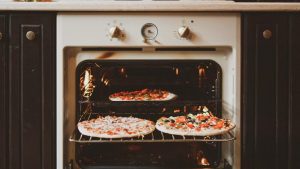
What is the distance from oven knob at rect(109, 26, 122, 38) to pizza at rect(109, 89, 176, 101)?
361 millimetres

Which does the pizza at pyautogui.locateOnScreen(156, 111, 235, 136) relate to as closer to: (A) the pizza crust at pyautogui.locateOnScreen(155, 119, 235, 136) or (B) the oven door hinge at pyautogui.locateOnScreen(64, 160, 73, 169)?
(A) the pizza crust at pyautogui.locateOnScreen(155, 119, 235, 136)

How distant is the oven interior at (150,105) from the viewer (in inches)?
64.0

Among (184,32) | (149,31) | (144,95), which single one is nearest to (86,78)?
(144,95)

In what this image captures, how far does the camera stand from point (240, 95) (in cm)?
161

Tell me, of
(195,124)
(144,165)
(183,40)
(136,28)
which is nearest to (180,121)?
(195,124)

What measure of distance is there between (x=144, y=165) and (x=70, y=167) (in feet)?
1.15
